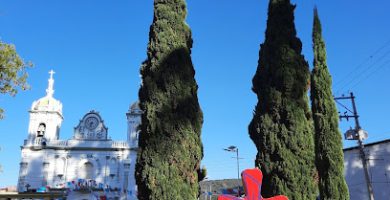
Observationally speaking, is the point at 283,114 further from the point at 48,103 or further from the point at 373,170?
the point at 48,103

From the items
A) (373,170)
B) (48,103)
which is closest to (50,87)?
(48,103)

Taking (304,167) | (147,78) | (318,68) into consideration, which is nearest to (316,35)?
(318,68)

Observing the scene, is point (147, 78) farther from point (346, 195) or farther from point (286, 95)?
point (346, 195)

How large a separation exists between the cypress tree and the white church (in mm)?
27241

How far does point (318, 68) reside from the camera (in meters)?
14.2

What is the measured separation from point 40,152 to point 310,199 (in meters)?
33.9

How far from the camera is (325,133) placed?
13570 millimetres

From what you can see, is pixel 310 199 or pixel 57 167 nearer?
pixel 310 199

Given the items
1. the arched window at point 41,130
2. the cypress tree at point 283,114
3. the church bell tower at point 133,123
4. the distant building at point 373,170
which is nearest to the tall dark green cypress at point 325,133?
the cypress tree at point 283,114

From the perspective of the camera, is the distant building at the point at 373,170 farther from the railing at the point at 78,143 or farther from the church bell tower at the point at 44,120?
the church bell tower at the point at 44,120

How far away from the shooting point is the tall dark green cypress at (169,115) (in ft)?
33.8

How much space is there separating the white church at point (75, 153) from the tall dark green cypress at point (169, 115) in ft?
90.3

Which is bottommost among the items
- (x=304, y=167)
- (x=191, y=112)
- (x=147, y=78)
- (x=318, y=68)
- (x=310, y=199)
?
(x=310, y=199)

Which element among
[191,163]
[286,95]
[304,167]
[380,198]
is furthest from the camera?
[380,198]
